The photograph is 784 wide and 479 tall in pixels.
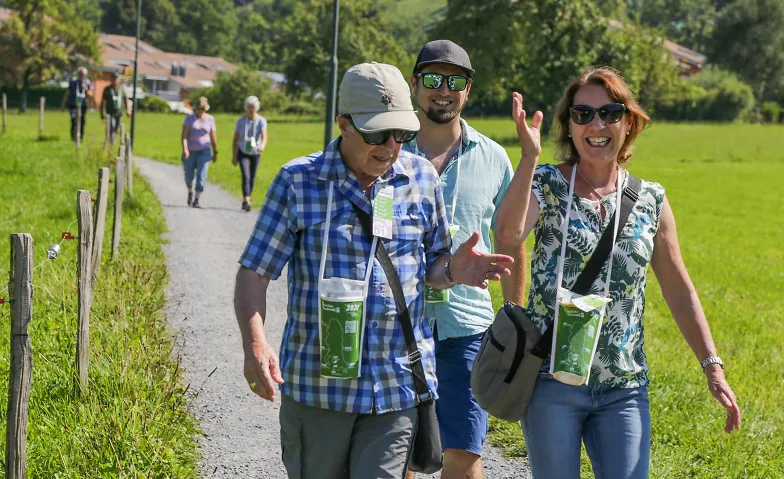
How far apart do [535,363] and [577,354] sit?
0.53 feet

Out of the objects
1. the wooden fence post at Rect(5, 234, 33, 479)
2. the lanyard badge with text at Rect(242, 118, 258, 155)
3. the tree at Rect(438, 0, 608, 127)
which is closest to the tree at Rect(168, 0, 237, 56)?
the tree at Rect(438, 0, 608, 127)

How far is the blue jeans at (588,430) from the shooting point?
11.9 ft

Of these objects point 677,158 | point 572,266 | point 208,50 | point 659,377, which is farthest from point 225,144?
point 208,50

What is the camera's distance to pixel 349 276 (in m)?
3.32

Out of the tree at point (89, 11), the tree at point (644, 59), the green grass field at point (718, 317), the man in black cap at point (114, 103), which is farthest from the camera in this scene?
the tree at point (89, 11)

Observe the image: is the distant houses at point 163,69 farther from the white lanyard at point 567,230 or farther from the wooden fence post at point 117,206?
the white lanyard at point 567,230

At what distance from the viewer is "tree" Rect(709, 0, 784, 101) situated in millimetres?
111500

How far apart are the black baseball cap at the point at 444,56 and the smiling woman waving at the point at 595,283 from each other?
2.14ft

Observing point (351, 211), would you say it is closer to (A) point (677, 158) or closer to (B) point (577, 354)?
(B) point (577, 354)

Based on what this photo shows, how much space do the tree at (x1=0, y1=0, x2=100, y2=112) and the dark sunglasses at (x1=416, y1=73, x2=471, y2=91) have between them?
247ft

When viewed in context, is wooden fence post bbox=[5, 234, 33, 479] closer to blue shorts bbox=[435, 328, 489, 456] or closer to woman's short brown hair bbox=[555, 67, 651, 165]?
blue shorts bbox=[435, 328, 489, 456]

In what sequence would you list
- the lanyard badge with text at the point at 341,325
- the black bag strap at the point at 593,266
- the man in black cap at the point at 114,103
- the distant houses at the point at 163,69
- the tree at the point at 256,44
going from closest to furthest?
the lanyard badge with text at the point at 341,325 < the black bag strap at the point at 593,266 < the man in black cap at the point at 114,103 < the distant houses at the point at 163,69 < the tree at the point at 256,44

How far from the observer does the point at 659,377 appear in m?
7.54

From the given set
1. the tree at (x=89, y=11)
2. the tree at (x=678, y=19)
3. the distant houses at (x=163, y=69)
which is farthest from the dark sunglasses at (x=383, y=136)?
the tree at (x=678, y=19)
